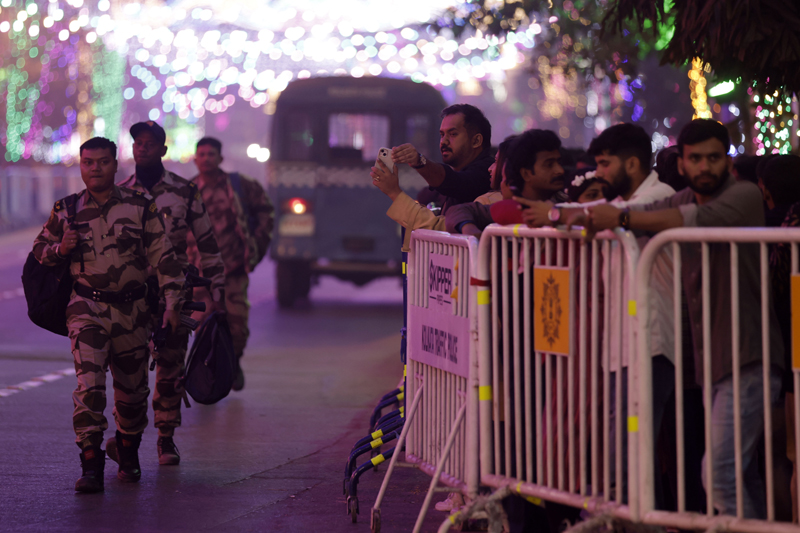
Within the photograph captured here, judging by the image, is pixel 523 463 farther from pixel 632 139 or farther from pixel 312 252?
pixel 312 252

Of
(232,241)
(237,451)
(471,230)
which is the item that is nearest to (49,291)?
(237,451)

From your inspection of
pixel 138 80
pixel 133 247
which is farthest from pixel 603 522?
pixel 138 80

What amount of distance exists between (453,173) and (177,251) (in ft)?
8.83

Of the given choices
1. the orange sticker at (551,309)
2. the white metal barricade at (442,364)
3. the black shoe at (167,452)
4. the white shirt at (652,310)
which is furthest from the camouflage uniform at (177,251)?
the white shirt at (652,310)

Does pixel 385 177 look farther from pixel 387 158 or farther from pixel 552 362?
pixel 552 362

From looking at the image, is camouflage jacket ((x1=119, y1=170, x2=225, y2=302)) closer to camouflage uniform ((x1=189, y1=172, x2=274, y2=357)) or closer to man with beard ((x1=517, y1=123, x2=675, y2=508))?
camouflage uniform ((x1=189, y1=172, x2=274, y2=357))

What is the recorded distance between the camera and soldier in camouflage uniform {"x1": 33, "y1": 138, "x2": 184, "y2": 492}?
21.0 feet

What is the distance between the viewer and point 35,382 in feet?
34.4

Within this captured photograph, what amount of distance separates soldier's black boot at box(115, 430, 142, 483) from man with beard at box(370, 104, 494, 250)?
6.52 feet

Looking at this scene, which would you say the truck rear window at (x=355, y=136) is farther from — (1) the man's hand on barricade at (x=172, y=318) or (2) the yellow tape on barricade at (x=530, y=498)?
(2) the yellow tape on barricade at (x=530, y=498)

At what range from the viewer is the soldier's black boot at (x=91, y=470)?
6.21m

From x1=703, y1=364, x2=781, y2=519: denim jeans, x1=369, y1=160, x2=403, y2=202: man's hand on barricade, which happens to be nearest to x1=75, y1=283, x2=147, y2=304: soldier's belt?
x1=369, y1=160, x2=403, y2=202: man's hand on barricade

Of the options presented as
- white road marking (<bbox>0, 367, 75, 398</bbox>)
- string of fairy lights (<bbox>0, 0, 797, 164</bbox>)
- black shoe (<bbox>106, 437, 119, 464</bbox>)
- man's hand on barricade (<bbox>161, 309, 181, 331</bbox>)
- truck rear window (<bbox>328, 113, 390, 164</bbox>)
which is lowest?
white road marking (<bbox>0, 367, 75, 398</bbox>)

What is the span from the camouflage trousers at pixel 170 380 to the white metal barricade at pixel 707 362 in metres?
3.86
